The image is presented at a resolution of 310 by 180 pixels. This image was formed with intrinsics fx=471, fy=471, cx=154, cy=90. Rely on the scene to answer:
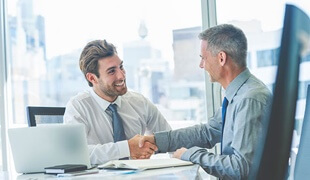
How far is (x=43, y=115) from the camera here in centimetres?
279

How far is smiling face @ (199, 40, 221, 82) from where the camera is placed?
2.39 metres

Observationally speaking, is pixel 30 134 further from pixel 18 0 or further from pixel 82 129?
pixel 18 0

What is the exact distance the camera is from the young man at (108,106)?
2.68 m

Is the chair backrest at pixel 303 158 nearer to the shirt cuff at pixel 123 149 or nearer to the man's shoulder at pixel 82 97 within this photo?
the shirt cuff at pixel 123 149

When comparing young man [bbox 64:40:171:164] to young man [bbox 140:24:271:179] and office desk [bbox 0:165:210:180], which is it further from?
office desk [bbox 0:165:210:180]

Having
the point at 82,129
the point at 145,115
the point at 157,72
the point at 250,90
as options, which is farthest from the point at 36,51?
the point at 250,90

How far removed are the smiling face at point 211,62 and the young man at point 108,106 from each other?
51 cm

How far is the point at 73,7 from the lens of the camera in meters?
4.39

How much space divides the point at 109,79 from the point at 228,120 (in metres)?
0.91

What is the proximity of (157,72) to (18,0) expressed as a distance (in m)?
1.57

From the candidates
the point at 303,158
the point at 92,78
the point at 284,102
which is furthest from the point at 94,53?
the point at 284,102

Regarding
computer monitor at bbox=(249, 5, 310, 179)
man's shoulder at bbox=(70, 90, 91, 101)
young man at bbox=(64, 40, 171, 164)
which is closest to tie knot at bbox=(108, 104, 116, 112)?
young man at bbox=(64, 40, 171, 164)

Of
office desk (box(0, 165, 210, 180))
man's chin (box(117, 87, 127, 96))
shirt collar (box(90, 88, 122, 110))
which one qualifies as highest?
man's chin (box(117, 87, 127, 96))

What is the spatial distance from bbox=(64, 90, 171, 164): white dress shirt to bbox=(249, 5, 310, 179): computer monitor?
194 centimetres
